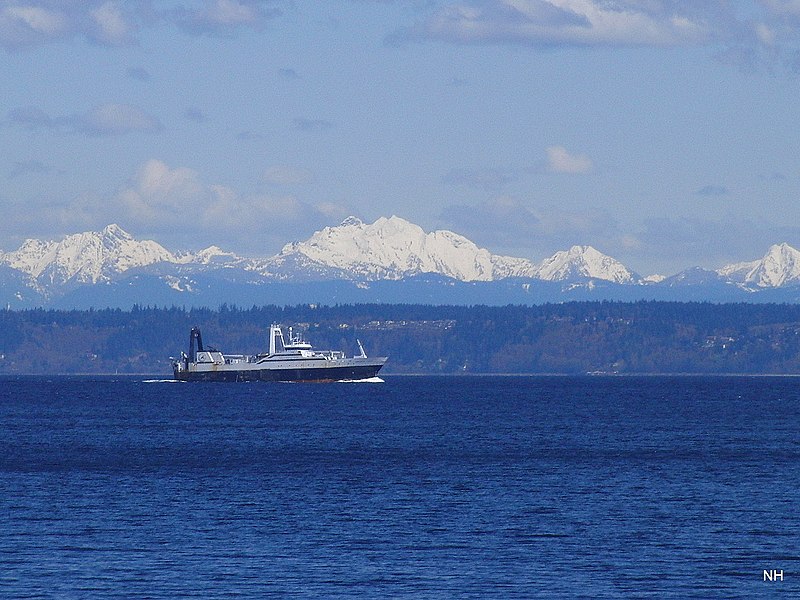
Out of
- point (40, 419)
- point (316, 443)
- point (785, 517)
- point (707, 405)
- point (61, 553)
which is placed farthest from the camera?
point (707, 405)

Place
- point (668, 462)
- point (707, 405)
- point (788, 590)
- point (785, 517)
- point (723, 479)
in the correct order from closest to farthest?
point (788, 590), point (785, 517), point (723, 479), point (668, 462), point (707, 405)

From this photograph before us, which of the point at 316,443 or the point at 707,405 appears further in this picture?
the point at 707,405

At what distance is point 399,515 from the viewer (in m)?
66.6

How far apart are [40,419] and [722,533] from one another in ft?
359

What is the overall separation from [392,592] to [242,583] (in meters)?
5.21

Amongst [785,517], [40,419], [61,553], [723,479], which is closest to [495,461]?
[723,479]

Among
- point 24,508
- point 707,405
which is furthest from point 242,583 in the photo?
point 707,405

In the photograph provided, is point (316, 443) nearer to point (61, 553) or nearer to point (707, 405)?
point (61, 553)

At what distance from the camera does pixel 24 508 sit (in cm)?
6869

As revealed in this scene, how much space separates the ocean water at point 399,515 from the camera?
50625mm

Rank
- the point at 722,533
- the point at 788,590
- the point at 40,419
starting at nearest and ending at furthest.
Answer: the point at 788,590 → the point at 722,533 → the point at 40,419

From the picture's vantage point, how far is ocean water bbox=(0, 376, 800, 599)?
5062 cm

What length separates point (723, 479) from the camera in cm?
8256

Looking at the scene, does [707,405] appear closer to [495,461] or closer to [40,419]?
[40,419]
